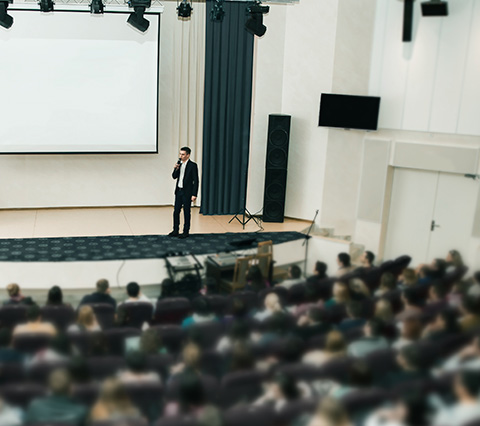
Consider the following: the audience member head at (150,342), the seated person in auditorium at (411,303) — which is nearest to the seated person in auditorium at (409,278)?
the seated person in auditorium at (411,303)

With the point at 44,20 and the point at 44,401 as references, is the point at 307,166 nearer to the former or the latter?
the point at 44,20

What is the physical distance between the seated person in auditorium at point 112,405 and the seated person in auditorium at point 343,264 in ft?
11.2

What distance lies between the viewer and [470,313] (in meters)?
4.73

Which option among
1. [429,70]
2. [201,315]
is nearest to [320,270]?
[201,315]

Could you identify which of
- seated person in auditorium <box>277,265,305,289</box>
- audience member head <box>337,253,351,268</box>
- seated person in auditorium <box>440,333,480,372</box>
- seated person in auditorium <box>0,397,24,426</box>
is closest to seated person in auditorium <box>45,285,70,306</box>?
seated person in auditorium <box>0,397,24,426</box>

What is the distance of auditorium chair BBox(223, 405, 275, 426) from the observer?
338cm

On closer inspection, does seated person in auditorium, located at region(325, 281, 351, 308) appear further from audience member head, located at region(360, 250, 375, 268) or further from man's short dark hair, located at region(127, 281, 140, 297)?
man's short dark hair, located at region(127, 281, 140, 297)

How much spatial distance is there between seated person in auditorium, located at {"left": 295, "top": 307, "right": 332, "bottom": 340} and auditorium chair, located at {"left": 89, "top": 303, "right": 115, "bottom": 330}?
1687 mm

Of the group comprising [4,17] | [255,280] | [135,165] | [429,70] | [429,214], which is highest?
[4,17]

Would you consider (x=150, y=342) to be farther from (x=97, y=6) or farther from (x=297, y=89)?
(x=297, y=89)

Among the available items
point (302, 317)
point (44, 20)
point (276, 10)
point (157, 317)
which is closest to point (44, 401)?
point (157, 317)

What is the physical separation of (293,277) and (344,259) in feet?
2.30

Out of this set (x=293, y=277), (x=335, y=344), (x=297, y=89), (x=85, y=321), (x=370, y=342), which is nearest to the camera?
(x=335, y=344)

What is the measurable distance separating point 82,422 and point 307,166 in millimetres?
7539
